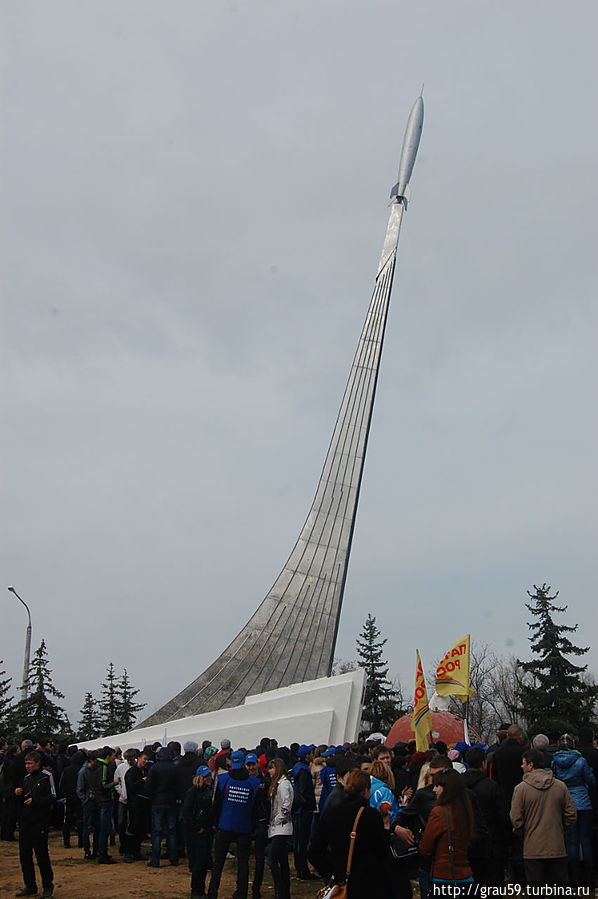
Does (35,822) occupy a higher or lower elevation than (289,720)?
lower

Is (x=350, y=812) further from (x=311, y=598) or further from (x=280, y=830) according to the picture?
(x=311, y=598)

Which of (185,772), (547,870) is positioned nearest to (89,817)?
(185,772)

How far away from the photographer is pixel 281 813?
5504 millimetres

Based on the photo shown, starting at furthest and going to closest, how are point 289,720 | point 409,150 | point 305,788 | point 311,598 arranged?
point 409,150 → point 311,598 → point 289,720 → point 305,788

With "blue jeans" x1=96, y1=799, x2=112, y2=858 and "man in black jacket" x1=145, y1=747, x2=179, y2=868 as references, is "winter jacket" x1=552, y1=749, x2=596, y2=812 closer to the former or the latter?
"man in black jacket" x1=145, y1=747, x2=179, y2=868

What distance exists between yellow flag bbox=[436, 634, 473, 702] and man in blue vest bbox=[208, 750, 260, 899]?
6.68 meters

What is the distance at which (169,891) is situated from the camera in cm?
637

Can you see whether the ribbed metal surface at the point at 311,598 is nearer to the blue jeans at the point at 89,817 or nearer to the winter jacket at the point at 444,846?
the blue jeans at the point at 89,817

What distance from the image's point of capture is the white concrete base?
11.6 m

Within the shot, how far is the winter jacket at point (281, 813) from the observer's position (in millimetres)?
5508

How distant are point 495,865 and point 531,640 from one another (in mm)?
19329

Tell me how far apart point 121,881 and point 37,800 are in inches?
57.9

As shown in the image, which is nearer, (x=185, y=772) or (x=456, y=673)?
(x=185, y=772)

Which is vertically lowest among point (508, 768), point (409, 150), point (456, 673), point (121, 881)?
point (121, 881)
